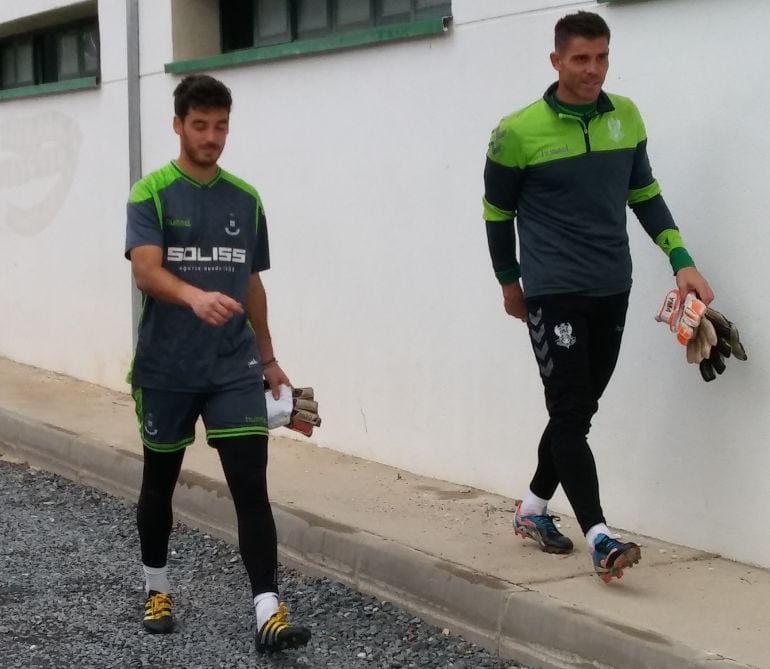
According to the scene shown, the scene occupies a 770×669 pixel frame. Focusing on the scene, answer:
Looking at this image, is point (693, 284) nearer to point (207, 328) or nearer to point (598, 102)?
point (598, 102)

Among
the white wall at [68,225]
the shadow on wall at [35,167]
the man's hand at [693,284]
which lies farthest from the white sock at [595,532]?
the shadow on wall at [35,167]

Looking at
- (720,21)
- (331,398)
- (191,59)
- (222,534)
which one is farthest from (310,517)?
(191,59)

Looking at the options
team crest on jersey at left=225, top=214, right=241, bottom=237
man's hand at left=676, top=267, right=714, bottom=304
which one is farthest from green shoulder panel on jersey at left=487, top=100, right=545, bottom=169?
team crest on jersey at left=225, top=214, right=241, bottom=237

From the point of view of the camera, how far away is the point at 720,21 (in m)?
4.82

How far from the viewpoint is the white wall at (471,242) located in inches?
192

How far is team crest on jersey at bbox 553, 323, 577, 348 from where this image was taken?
4.58 metres

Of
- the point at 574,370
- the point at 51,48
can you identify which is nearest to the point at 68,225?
the point at 51,48

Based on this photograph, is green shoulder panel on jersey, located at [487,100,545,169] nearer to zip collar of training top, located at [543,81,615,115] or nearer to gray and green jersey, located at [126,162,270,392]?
zip collar of training top, located at [543,81,615,115]

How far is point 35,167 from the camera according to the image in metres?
10.0

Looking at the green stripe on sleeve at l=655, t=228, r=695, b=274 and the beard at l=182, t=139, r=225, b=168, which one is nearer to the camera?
the beard at l=182, t=139, r=225, b=168

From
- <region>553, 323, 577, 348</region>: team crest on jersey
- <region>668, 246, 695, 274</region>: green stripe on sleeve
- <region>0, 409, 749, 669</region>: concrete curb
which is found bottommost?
<region>0, 409, 749, 669</region>: concrete curb

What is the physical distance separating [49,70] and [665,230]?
7.10m

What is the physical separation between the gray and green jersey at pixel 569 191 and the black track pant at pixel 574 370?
6cm

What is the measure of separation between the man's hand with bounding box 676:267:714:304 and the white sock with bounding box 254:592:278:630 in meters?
1.76
